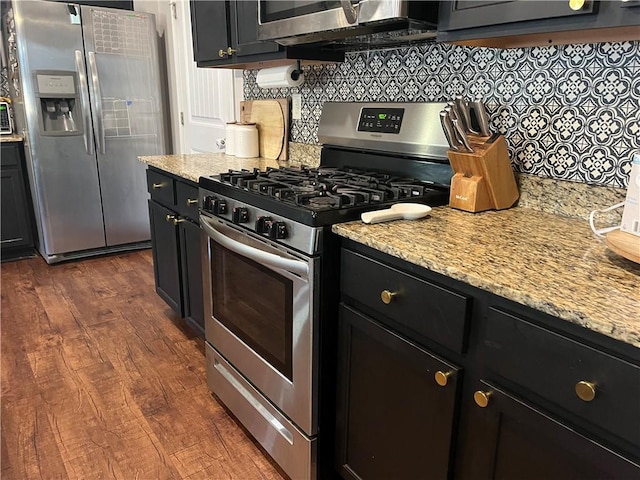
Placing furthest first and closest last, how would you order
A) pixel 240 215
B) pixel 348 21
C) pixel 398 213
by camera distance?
pixel 240 215, pixel 348 21, pixel 398 213

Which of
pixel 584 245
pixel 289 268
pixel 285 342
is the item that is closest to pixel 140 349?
pixel 285 342

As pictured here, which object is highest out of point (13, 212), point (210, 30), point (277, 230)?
point (210, 30)

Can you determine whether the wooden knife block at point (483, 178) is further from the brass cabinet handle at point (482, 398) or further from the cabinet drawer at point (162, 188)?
the cabinet drawer at point (162, 188)

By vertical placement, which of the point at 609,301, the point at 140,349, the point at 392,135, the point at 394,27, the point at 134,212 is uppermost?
the point at 394,27

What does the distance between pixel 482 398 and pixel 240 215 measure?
93cm

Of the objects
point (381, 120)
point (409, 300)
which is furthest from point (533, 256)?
point (381, 120)

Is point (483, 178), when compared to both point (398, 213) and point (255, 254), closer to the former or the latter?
point (398, 213)

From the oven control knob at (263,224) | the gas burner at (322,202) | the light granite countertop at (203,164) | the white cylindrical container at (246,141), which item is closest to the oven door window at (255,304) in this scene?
the oven control knob at (263,224)

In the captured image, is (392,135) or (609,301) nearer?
(609,301)

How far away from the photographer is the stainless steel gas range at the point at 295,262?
140 centimetres

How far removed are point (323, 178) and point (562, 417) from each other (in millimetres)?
1167

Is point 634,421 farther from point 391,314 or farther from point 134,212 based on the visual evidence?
point 134,212

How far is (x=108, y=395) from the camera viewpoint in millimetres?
2121

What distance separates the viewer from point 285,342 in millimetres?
1540
